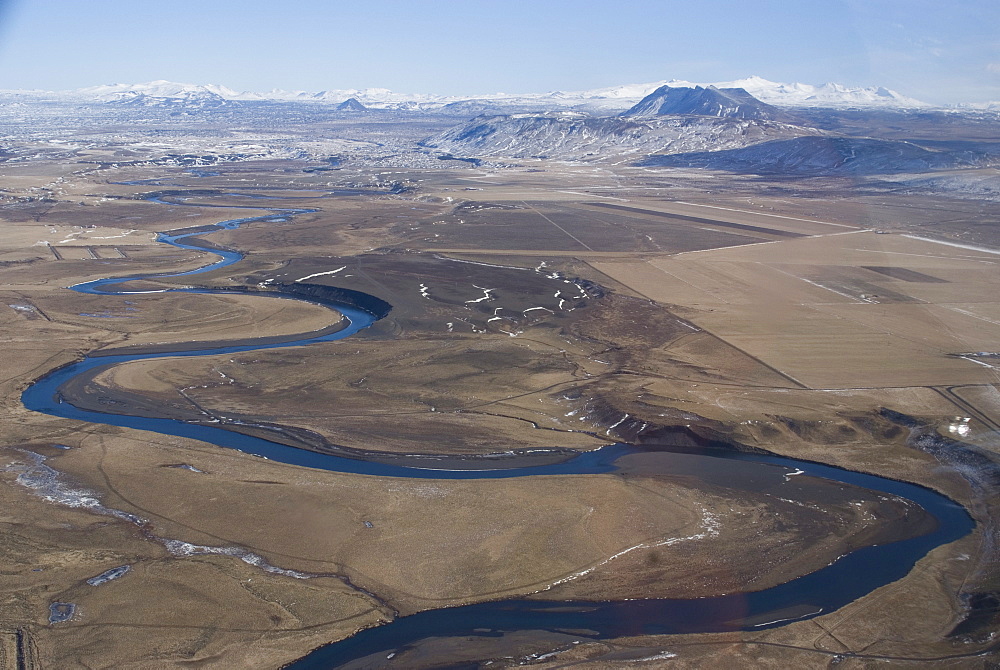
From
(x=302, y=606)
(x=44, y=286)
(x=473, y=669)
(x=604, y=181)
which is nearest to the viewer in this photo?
(x=473, y=669)

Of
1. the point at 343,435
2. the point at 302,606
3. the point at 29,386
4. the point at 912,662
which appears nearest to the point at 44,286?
the point at 29,386

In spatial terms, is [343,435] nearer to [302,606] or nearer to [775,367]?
[302,606]

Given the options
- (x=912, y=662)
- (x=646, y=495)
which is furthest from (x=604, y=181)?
(x=912, y=662)

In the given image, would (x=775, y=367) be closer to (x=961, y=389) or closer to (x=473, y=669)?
(x=961, y=389)

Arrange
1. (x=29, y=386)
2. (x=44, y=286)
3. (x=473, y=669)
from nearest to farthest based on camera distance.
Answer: (x=473, y=669), (x=29, y=386), (x=44, y=286)

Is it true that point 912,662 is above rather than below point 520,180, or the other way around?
below

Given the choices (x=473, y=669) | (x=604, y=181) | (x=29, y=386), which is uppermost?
(x=604, y=181)

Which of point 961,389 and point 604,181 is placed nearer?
point 961,389
